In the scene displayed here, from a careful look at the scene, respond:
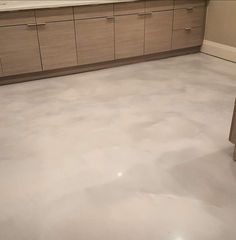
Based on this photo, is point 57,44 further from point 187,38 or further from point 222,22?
point 222,22

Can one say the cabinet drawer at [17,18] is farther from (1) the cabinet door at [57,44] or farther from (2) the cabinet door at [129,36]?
(2) the cabinet door at [129,36]

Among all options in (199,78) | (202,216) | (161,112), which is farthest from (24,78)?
(202,216)

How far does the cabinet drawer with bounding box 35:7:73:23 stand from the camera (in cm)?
316

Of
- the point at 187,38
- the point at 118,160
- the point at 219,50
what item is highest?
the point at 187,38

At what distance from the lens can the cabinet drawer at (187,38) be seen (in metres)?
4.05

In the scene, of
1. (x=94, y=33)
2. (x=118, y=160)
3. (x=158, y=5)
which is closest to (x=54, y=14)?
(x=94, y=33)

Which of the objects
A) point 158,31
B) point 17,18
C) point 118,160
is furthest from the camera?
point 158,31

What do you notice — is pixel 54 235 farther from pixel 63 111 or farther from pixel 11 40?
pixel 11 40

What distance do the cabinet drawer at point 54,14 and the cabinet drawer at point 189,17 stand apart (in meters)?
1.44

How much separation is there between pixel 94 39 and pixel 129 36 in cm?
47

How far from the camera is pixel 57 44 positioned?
3.35m

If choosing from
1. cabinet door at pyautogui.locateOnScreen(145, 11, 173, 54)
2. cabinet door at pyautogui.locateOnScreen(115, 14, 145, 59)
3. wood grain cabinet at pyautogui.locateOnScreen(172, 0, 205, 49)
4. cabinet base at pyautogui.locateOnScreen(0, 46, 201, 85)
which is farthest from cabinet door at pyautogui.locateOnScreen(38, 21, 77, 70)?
wood grain cabinet at pyautogui.locateOnScreen(172, 0, 205, 49)

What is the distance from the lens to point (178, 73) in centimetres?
357

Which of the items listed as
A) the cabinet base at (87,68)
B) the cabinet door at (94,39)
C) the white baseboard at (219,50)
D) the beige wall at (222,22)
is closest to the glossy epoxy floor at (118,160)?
the cabinet base at (87,68)
